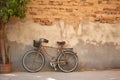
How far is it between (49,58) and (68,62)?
2.00 feet

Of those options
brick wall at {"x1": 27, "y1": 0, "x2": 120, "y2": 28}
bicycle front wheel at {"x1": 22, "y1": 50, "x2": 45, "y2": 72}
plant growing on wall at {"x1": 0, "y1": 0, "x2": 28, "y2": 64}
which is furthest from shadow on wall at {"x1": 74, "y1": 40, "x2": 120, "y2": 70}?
plant growing on wall at {"x1": 0, "y1": 0, "x2": 28, "y2": 64}

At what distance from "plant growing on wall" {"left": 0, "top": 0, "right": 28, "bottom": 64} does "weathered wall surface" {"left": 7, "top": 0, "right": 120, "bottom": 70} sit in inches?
14.2

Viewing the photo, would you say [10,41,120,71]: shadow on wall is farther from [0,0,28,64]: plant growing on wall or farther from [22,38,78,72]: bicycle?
[0,0,28,64]: plant growing on wall

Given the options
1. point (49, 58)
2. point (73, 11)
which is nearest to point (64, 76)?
point (49, 58)

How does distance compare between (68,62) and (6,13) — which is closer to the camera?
(6,13)

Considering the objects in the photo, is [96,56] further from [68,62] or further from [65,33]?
[65,33]

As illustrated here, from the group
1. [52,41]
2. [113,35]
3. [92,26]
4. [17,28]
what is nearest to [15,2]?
[17,28]

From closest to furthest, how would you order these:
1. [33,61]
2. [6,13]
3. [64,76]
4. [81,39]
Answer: [6,13] → [64,76] → [33,61] → [81,39]

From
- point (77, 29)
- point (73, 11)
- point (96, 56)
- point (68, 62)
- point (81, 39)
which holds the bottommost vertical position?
point (68, 62)

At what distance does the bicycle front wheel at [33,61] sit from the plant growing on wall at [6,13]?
59 centimetres

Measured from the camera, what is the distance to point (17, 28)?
10539 mm

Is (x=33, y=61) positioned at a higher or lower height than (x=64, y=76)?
higher

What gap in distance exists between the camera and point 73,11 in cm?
1080

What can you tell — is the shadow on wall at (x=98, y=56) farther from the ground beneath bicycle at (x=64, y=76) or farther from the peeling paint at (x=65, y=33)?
the ground beneath bicycle at (x=64, y=76)
